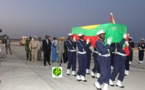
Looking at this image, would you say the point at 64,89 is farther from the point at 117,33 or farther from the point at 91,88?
the point at 117,33

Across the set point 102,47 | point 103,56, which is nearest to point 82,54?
point 103,56

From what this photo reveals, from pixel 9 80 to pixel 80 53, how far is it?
300cm

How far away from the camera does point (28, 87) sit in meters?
9.51

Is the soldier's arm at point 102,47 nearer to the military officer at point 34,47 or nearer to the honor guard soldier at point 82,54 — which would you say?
the honor guard soldier at point 82,54

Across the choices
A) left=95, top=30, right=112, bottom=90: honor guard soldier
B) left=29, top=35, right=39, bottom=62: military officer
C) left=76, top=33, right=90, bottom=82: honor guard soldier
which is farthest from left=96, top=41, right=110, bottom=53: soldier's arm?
left=29, top=35, right=39, bottom=62: military officer

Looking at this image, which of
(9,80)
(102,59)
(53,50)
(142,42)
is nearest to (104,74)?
(102,59)

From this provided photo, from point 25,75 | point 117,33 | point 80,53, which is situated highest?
point 117,33

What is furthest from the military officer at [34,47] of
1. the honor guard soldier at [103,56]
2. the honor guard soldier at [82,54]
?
the honor guard soldier at [103,56]

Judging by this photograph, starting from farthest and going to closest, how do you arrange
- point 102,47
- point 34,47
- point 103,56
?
point 34,47
point 103,56
point 102,47

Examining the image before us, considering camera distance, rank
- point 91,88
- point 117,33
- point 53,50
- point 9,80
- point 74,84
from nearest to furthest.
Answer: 1. point 91,88
2. point 74,84
3. point 9,80
4. point 117,33
5. point 53,50

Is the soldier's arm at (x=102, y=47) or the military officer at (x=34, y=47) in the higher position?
the soldier's arm at (x=102, y=47)

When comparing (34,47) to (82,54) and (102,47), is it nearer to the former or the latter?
(82,54)

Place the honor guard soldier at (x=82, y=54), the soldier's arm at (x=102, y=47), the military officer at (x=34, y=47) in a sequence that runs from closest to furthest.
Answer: the soldier's arm at (x=102, y=47) → the honor guard soldier at (x=82, y=54) → the military officer at (x=34, y=47)

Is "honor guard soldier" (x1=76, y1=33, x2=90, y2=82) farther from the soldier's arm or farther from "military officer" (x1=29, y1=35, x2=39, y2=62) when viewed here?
"military officer" (x1=29, y1=35, x2=39, y2=62)
